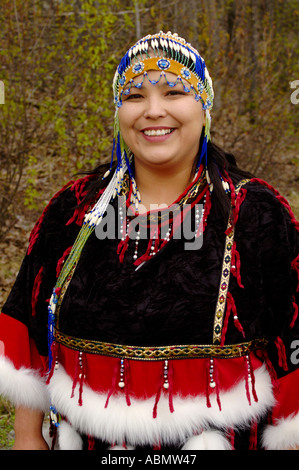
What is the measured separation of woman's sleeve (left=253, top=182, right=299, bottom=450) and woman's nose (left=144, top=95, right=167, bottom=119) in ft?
1.52

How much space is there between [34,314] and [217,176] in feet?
2.86

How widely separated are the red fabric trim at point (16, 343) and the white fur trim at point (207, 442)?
665mm

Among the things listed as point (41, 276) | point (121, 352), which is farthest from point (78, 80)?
point (121, 352)

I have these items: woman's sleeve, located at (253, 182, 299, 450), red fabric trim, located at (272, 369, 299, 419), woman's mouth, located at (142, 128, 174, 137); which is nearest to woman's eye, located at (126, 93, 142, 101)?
woman's mouth, located at (142, 128, 174, 137)

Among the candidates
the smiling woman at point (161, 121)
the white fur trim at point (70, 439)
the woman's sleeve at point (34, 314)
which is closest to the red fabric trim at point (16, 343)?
the woman's sleeve at point (34, 314)

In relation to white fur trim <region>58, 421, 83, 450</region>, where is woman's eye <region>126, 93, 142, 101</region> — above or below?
above

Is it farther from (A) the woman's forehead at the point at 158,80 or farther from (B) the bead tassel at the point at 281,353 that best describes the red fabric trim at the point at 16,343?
(A) the woman's forehead at the point at 158,80

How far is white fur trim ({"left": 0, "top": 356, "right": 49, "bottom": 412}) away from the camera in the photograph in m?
1.97

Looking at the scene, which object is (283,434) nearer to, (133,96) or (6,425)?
(133,96)

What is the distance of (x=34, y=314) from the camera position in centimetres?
198

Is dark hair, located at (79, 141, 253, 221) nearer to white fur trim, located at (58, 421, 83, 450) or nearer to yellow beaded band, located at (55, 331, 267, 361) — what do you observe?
yellow beaded band, located at (55, 331, 267, 361)

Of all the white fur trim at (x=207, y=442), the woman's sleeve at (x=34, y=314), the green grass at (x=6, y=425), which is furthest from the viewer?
the green grass at (x=6, y=425)

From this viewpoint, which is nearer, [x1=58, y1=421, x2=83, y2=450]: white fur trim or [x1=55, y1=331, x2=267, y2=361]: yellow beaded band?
[x1=55, y1=331, x2=267, y2=361]: yellow beaded band

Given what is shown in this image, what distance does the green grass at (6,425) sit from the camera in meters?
3.01
